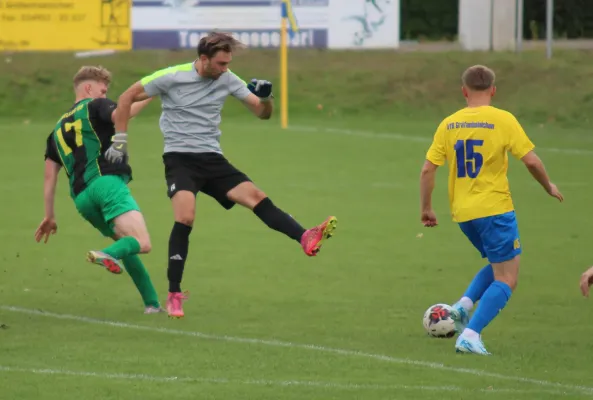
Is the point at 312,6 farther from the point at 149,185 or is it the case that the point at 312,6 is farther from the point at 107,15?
the point at 149,185

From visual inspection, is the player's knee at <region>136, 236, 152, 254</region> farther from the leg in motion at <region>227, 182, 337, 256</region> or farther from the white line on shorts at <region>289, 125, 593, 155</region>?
the white line on shorts at <region>289, 125, 593, 155</region>

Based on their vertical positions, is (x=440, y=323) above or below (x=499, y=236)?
below

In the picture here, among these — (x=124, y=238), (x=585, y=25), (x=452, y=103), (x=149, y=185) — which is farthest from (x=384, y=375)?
(x=585, y=25)

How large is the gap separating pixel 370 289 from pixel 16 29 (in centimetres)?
2033

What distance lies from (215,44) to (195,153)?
0.80m

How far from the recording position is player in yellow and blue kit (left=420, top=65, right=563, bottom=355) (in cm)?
830

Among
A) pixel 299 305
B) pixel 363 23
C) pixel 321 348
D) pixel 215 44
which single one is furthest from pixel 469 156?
pixel 363 23

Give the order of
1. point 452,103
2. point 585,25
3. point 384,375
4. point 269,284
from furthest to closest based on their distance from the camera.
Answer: point 585,25, point 452,103, point 269,284, point 384,375

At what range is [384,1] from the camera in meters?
30.3

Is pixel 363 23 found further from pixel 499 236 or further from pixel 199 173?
pixel 499 236

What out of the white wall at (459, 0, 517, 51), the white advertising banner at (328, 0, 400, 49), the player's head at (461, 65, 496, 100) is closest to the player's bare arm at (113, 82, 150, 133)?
the player's head at (461, 65, 496, 100)

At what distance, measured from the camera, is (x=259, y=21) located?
30.1 meters

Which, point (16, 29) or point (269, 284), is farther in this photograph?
point (16, 29)

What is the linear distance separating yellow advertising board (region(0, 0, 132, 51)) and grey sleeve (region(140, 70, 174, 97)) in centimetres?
2037
